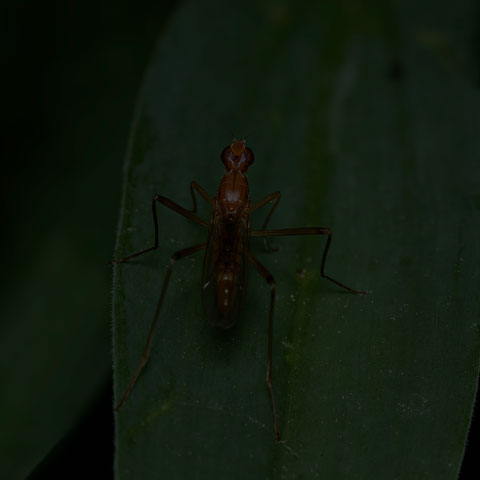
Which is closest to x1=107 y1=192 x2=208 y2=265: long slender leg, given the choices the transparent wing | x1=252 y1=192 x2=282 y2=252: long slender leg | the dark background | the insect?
the insect

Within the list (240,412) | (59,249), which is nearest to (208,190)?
(59,249)

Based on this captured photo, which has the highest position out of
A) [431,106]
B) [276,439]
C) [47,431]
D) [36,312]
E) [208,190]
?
[431,106]

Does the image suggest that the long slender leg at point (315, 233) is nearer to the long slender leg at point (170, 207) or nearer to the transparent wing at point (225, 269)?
the transparent wing at point (225, 269)

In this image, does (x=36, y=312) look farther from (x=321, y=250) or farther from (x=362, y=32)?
(x=362, y=32)

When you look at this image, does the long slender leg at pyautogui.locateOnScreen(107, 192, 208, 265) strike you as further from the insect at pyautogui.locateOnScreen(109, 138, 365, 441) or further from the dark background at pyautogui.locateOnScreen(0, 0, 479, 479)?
the dark background at pyautogui.locateOnScreen(0, 0, 479, 479)

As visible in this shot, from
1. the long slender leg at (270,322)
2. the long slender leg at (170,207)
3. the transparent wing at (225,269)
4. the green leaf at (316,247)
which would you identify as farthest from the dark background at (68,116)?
the long slender leg at (270,322)

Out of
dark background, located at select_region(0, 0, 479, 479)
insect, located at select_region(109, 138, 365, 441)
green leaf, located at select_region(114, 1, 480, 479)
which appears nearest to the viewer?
green leaf, located at select_region(114, 1, 480, 479)

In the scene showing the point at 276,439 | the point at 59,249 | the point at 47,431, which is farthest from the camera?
the point at 59,249
